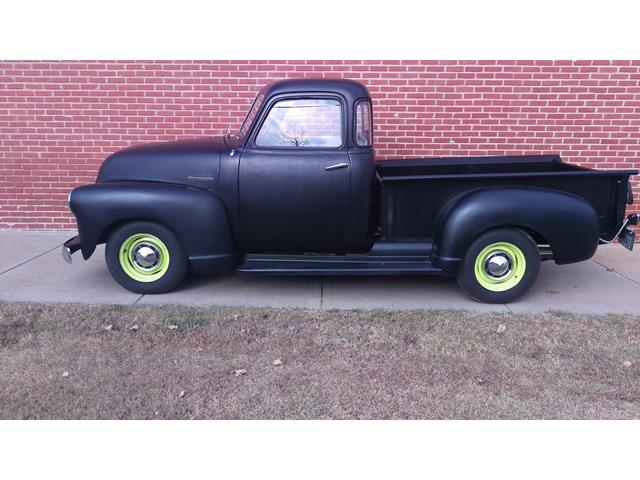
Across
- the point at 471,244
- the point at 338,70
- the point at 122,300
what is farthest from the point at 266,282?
the point at 338,70

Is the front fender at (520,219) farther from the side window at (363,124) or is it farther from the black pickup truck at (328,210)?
the side window at (363,124)

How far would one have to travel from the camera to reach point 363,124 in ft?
15.5

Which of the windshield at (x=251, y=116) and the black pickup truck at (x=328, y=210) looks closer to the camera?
the black pickup truck at (x=328, y=210)

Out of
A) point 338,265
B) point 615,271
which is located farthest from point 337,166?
point 615,271

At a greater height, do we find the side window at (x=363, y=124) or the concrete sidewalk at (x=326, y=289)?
the side window at (x=363, y=124)

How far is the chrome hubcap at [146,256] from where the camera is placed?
15.9 feet

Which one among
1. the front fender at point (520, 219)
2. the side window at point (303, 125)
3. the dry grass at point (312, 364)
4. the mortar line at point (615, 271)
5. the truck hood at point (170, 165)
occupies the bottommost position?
the dry grass at point (312, 364)

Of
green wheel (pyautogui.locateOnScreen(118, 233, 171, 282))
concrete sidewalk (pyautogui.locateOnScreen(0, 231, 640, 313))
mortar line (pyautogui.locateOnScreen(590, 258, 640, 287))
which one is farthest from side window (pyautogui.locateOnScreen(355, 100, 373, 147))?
mortar line (pyautogui.locateOnScreen(590, 258, 640, 287))

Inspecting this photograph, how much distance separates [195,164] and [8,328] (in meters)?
1.99

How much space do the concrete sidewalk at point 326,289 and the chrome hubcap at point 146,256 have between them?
30cm

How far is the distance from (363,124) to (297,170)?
2.36 ft

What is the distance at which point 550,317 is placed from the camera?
175 inches

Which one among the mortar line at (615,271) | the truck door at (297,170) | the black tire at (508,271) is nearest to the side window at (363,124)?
the truck door at (297,170)

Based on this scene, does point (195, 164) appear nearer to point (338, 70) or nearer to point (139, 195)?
point (139, 195)
